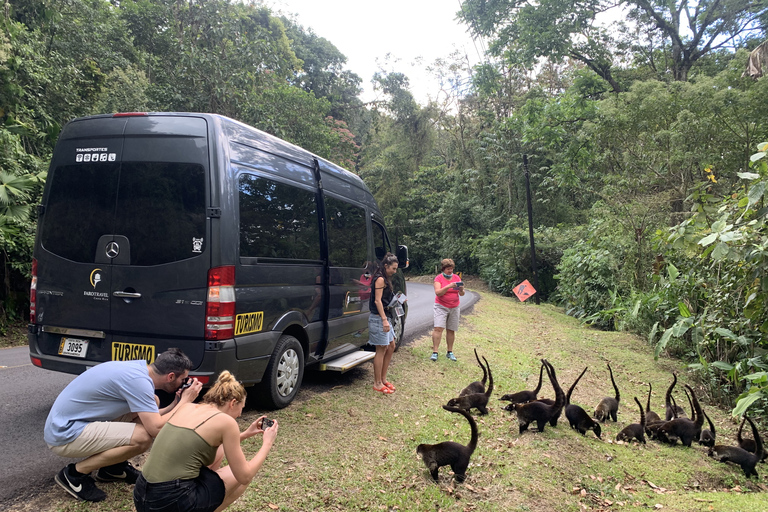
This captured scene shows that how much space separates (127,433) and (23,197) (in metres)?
8.85

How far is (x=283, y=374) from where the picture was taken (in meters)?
5.15

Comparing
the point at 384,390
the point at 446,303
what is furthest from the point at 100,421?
the point at 446,303

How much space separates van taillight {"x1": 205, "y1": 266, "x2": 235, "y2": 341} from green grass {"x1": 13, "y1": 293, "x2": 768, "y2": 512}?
1072mm

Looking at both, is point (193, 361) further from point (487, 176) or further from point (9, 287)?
point (487, 176)

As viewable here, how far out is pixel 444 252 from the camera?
3080cm

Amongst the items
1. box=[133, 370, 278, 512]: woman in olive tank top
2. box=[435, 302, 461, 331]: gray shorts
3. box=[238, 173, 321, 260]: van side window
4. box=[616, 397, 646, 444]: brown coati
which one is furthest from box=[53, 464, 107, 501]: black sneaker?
box=[435, 302, 461, 331]: gray shorts

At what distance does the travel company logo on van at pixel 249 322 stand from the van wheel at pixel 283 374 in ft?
1.41

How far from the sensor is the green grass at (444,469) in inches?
149

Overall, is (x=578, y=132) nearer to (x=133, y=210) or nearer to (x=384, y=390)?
(x=384, y=390)

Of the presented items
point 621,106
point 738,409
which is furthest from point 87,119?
point 621,106

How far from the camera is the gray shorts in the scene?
813 centimetres

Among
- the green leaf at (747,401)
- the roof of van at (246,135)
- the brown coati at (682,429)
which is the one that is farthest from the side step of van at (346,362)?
the green leaf at (747,401)

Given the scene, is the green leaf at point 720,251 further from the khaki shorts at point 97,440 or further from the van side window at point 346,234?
the khaki shorts at point 97,440

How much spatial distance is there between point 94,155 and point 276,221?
1710mm
